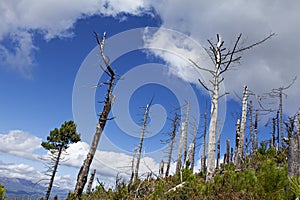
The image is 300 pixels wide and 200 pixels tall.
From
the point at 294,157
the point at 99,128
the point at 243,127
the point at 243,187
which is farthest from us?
the point at 243,127

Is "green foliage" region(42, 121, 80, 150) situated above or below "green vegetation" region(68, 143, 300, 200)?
above

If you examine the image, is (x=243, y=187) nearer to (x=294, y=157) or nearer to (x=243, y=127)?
(x=294, y=157)

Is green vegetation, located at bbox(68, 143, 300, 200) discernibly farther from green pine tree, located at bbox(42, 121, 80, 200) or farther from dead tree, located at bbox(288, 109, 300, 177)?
green pine tree, located at bbox(42, 121, 80, 200)

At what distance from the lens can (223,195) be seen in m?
7.35

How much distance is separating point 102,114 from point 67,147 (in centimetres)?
1403

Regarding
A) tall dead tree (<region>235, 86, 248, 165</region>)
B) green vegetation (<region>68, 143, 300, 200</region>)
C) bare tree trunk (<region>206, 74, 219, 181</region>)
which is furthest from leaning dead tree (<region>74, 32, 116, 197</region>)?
tall dead tree (<region>235, 86, 248, 165</region>)

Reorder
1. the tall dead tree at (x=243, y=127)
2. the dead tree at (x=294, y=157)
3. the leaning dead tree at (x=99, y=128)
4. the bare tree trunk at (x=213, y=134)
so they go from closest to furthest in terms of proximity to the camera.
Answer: the dead tree at (x=294, y=157), the leaning dead tree at (x=99, y=128), the bare tree trunk at (x=213, y=134), the tall dead tree at (x=243, y=127)

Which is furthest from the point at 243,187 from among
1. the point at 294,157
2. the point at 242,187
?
the point at 294,157

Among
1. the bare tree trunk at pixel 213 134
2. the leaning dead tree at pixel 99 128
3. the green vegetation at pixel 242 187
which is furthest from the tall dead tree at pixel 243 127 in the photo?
the leaning dead tree at pixel 99 128

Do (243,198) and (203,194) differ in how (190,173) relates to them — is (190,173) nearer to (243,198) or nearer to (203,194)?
(203,194)

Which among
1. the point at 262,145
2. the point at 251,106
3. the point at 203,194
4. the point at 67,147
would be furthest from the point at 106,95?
the point at 251,106

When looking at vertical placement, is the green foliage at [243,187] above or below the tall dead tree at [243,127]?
below

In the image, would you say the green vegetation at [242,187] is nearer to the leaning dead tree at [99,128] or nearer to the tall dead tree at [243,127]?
the leaning dead tree at [99,128]

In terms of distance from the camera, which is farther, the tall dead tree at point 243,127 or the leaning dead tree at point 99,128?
the tall dead tree at point 243,127
